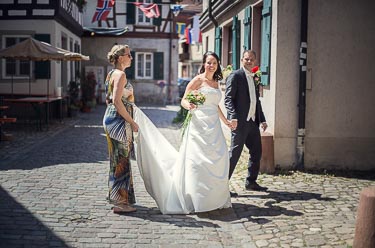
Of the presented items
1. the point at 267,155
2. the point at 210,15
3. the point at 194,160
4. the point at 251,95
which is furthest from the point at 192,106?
the point at 210,15

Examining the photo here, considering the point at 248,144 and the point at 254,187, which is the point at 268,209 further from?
the point at 248,144

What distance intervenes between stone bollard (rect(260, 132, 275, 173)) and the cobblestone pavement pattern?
0.21 meters

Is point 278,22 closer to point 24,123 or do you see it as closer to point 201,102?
point 201,102

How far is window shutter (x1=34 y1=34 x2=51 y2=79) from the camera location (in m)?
18.3

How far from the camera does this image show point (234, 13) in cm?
1280

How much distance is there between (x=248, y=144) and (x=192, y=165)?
138 cm

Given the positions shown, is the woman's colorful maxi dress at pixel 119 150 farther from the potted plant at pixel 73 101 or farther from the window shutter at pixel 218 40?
the potted plant at pixel 73 101

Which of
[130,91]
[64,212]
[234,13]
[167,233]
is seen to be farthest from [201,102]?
[234,13]

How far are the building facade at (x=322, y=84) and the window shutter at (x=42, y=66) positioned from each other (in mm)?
11355

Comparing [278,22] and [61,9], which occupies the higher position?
[61,9]

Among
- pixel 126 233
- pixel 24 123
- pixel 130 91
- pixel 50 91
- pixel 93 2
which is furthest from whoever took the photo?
pixel 93 2

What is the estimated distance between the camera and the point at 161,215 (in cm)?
606

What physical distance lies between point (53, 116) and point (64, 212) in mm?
13231

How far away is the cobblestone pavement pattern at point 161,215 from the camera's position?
201 inches
